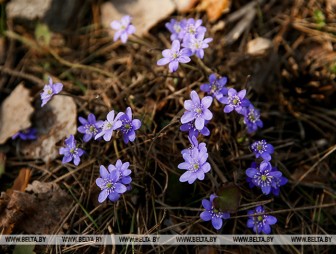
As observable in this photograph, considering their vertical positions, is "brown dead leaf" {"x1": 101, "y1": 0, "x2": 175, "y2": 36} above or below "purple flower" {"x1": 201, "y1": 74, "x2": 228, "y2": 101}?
above

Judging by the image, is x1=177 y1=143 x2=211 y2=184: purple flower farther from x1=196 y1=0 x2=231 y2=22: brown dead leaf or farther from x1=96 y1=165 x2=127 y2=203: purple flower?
x1=196 y1=0 x2=231 y2=22: brown dead leaf

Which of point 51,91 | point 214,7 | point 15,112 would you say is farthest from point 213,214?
point 214,7

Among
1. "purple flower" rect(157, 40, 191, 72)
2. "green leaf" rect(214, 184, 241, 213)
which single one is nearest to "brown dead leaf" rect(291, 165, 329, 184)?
"green leaf" rect(214, 184, 241, 213)

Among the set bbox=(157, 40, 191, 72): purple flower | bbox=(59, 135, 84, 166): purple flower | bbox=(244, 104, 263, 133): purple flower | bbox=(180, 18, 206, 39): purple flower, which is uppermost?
bbox=(180, 18, 206, 39): purple flower

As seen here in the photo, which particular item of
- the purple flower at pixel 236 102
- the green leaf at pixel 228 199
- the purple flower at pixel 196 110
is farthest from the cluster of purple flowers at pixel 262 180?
the purple flower at pixel 196 110

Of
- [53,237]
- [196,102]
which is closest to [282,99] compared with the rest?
[196,102]

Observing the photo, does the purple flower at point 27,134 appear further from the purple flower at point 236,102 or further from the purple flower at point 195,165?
the purple flower at point 236,102

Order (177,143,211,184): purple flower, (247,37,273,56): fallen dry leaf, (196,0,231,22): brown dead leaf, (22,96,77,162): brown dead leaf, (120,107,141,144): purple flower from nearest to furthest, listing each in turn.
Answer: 1. (177,143,211,184): purple flower
2. (120,107,141,144): purple flower
3. (22,96,77,162): brown dead leaf
4. (247,37,273,56): fallen dry leaf
5. (196,0,231,22): brown dead leaf

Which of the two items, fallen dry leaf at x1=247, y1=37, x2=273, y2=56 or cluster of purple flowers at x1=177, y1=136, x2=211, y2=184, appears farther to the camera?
fallen dry leaf at x1=247, y1=37, x2=273, y2=56
